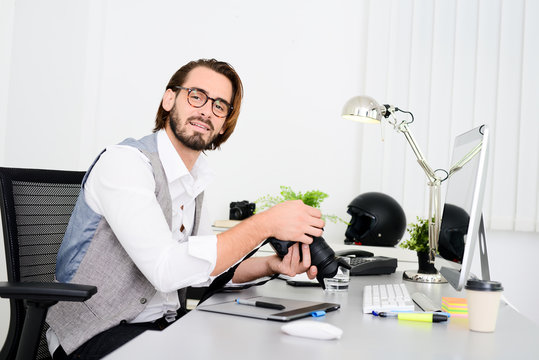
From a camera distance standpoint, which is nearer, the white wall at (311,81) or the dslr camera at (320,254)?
the dslr camera at (320,254)

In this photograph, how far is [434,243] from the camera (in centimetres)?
172

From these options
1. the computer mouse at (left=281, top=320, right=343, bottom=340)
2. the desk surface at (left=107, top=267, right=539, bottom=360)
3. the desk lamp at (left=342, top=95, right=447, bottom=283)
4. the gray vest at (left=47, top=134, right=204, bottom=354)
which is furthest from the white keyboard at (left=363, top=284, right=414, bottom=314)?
the gray vest at (left=47, top=134, right=204, bottom=354)

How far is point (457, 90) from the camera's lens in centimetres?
302

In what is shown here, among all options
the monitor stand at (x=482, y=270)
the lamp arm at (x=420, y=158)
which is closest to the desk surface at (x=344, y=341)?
the monitor stand at (x=482, y=270)

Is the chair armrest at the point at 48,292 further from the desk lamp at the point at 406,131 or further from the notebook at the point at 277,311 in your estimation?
the desk lamp at the point at 406,131

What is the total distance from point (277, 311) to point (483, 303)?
38cm

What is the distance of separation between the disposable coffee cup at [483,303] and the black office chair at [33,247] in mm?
744

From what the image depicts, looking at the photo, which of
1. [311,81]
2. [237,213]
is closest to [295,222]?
[237,213]

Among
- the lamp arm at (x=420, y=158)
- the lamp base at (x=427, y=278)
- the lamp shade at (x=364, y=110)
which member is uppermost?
the lamp shade at (x=364, y=110)

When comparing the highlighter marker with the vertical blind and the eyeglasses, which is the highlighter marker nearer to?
the eyeglasses

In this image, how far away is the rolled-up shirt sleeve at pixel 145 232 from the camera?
1170 mm

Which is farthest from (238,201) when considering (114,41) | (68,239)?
(68,239)

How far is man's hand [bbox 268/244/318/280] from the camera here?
123 cm

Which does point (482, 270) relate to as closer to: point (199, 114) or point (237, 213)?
point (199, 114)
